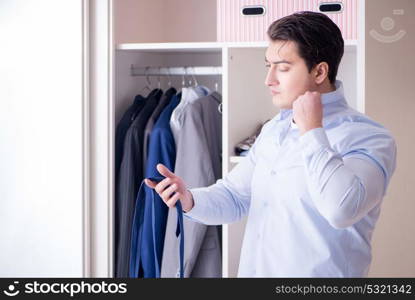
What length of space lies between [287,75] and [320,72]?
0.26 ft

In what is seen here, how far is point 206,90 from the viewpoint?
296cm

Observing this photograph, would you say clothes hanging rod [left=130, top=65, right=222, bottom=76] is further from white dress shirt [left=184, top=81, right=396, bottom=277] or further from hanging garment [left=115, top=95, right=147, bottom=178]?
white dress shirt [left=184, top=81, right=396, bottom=277]

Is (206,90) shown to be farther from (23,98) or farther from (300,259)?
Result: (300,259)

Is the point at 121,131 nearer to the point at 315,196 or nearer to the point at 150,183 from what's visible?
the point at 150,183

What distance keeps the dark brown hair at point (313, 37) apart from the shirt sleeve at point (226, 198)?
323mm

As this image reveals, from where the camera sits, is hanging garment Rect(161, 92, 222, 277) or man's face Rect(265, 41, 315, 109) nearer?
man's face Rect(265, 41, 315, 109)

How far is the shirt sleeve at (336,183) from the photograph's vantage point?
1549 mm

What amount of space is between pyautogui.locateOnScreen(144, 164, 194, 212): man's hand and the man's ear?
0.43m

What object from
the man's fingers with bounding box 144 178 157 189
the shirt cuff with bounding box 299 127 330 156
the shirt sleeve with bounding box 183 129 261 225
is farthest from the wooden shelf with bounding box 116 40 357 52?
the shirt cuff with bounding box 299 127 330 156

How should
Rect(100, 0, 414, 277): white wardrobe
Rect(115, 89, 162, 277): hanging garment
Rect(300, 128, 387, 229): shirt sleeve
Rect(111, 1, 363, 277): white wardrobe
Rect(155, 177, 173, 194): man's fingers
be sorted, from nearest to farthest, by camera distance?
Rect(300, 128, 387, 229): shirt sleeve < Rect(155, 177, 173, 194): man's fingers < Rect(100, 0, 414, 277): white wardrobe < Rect(111, 1, 363, 277): white wardrobe < Rect(115, 89, 162, 277): hanging garment

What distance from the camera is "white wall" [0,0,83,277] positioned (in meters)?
2.74

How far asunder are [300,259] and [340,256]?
0.09m

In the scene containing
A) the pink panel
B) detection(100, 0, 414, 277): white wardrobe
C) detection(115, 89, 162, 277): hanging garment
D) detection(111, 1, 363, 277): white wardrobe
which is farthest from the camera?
detection(115, 89, 162, 277): hanging garment

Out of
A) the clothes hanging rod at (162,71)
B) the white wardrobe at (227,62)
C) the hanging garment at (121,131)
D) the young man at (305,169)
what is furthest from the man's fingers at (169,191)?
the clothes hanging rod at (162,71)
